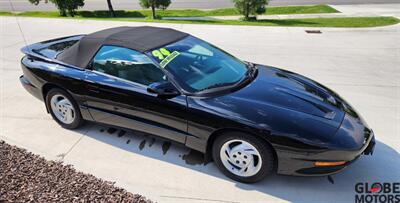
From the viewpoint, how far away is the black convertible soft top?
12.1 feet

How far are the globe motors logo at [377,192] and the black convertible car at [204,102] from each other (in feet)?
1.19

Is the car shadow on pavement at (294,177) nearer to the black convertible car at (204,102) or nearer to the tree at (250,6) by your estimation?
the black convertible car at (204,102)

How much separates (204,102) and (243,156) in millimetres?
652

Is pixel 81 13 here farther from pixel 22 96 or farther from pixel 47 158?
pixel 47 158

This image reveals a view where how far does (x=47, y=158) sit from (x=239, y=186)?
218cm

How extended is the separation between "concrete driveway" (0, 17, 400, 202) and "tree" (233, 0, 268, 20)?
6.54 meters

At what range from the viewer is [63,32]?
34.2 ft

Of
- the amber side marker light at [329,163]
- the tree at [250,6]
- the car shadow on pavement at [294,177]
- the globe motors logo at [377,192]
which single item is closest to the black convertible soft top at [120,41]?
the car shadow on pavement at [294,177]

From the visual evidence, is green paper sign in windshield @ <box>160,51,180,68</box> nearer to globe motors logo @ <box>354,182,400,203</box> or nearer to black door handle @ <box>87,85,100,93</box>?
black door handle @ <box>87,85,100,93</box>

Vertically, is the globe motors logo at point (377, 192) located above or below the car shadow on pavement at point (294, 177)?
below

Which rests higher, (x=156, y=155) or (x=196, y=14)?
(x=196, y=14)

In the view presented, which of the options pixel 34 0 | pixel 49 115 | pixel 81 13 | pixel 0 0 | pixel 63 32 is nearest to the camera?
pixel 49 115

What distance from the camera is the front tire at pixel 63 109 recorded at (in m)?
A: 4.10

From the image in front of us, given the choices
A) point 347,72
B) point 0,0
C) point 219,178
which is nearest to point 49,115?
point 219,178
